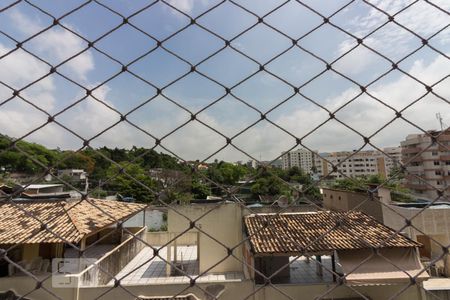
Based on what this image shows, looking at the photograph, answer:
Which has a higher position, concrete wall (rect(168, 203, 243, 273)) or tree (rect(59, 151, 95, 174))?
tree (rect(59, 151, 95, 174))

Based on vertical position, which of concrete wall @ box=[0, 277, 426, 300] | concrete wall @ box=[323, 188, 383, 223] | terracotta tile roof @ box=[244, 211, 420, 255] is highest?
concrete wall @ box=[323, 188, 383, 223]

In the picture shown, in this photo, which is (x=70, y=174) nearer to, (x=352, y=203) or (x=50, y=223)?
(x=50, y=223)

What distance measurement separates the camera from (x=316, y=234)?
699 cm

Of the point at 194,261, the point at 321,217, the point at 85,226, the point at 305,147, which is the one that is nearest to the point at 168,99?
the point at 305,147

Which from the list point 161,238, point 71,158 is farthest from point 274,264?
point 71,158

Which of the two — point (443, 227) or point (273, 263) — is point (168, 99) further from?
point (443, 227)

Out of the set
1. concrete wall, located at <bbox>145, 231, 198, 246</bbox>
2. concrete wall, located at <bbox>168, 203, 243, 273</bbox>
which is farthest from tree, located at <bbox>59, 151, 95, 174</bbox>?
concrete wall, located at <bbox>145, 231, 198, 246</bbox>

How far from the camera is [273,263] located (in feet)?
24.8

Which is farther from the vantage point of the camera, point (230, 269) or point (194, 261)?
point (194, 261)

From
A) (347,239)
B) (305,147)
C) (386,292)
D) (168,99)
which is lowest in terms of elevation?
(386,292)

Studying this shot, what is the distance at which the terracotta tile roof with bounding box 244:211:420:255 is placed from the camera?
6316 mm

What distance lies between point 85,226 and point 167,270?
8.45 ft

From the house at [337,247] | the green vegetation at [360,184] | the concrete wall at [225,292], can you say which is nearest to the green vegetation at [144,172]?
the green vegetation at [360,184]

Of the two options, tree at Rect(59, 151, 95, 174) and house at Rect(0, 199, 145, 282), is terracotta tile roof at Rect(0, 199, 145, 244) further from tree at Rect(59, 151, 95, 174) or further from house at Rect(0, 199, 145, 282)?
tree at Rect(59, 151, 95, 174)
